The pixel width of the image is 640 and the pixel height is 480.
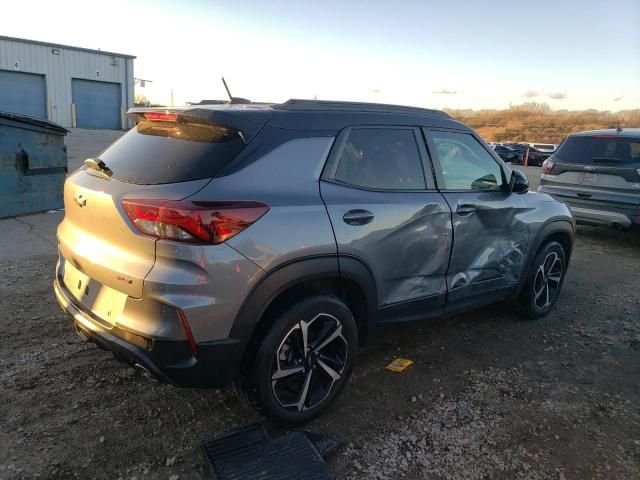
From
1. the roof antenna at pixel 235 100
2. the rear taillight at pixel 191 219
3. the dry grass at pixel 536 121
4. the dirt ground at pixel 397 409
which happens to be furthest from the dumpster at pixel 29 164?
the dry grass at pixel 536 121

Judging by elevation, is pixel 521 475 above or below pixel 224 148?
below

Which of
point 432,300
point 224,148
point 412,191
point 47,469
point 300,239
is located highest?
point 224,148

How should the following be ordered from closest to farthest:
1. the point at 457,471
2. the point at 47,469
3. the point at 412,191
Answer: the point at 47,469 → the point at 457,471 → the point at 412,191

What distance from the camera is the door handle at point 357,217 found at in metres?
2.74

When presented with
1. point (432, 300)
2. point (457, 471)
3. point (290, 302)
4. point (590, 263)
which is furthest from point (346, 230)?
point (590, 263)

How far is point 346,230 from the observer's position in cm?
272

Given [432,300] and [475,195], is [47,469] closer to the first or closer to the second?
[432,300]

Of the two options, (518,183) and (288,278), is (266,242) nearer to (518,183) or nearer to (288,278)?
(288,278)

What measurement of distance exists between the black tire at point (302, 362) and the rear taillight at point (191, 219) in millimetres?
566

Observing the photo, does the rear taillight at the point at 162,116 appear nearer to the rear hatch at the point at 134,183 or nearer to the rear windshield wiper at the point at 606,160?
the rear hatch at the point at 134,183

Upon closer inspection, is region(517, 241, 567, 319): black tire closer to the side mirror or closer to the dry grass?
the side mirror

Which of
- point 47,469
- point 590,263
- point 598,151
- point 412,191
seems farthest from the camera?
point 598,151

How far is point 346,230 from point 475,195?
1.39 meters

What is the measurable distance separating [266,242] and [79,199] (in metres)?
1.19
